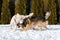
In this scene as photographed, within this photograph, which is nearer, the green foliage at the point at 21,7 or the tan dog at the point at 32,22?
the tan dog at the point at 32,22

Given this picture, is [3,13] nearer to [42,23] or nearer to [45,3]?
[45,3]

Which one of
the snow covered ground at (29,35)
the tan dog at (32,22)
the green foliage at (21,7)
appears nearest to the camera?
the snow covered ground at (29,35)

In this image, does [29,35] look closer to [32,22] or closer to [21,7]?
[32,22]

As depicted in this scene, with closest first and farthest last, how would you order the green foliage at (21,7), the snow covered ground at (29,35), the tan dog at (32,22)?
the snow covered ground at (29,35) < the tan dog at (32,22) < the green foliage at (21,7)

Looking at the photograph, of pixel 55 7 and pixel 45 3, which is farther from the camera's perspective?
pixel 45 3

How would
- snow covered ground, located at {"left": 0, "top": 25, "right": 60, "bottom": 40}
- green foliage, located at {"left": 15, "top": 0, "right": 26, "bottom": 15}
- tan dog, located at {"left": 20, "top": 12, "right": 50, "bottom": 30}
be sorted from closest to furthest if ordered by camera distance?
snow covered ground, located at {"left": 0, "top": 25, "right": 60, "bottom": 40} → tan dog, located at {"left": 20, "top": 12, "right": 50, "bottom": 30} → green foliage, located at {"left": 15, "top": 0, "right": 26, "bottom": 15}

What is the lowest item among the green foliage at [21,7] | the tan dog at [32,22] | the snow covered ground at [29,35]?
the snow covered ground at [29,35]

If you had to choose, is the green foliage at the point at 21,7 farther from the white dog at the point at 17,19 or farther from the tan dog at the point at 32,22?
the tan dog at the point at 32,22

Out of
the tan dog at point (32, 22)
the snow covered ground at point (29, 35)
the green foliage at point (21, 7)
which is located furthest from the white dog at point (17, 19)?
the green foliage at point (21, 7)

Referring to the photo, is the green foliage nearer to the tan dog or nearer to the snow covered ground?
the tan dog

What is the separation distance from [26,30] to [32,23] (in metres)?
0.50

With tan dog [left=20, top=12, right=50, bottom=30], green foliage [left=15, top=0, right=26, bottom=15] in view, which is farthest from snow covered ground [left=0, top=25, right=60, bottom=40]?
green foliage [left=15, top=0, right=26, bottom=15]

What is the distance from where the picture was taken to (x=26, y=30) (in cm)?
1184

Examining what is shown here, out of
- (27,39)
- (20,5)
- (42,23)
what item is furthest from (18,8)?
(27,39)
